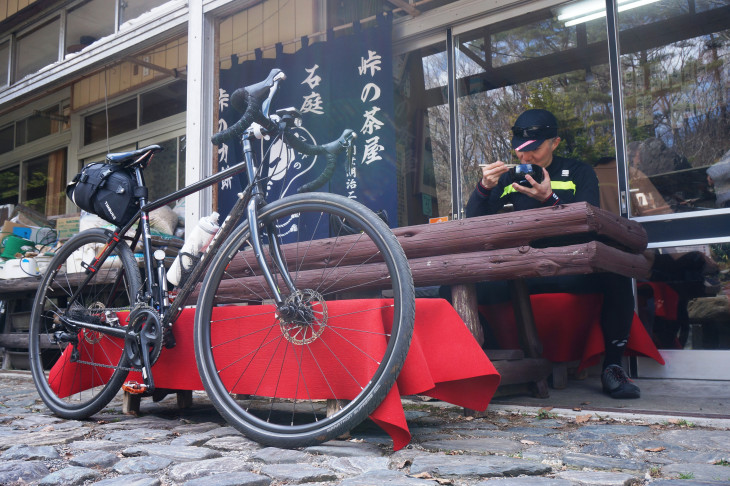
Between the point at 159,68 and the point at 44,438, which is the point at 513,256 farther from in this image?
the point at 159,68

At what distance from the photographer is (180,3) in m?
5.06

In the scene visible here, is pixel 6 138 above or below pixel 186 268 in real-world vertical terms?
above

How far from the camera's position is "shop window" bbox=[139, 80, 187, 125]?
7.67m

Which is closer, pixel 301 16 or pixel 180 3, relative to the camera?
pixel 180 3

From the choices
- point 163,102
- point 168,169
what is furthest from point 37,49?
point 168,169

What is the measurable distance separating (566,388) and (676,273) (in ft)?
3.92

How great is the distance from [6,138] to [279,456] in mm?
9972

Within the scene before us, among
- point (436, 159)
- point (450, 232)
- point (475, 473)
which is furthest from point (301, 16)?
point (475, 473)

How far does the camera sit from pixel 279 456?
1947 mm

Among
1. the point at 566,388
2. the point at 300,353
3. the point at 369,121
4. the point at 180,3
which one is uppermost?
the point at 180,3

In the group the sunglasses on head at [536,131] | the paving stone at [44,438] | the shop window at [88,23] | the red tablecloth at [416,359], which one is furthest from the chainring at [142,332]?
the shop window at [88,23]

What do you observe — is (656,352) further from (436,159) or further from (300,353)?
(436,159)

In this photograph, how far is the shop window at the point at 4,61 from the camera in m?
7.82

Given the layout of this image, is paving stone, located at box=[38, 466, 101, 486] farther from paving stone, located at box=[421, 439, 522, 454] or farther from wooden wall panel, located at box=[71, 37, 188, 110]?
wooden wall panel, located at box=[71, 37, 188, 110]
